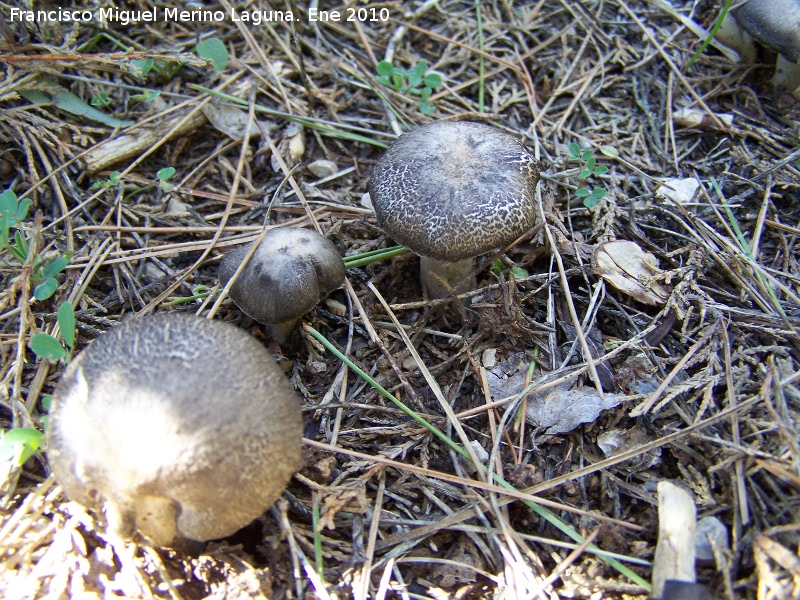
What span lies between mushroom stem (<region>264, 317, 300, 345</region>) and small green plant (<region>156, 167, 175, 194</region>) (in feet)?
3.82

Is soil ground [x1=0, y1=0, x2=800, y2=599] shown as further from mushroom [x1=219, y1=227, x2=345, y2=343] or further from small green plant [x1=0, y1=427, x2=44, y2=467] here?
mushroom [x1=219, y1=227, x2=345, y2=343]

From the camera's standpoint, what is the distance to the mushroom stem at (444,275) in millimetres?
3273

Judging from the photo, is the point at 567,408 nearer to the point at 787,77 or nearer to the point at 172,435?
the point at 172,435

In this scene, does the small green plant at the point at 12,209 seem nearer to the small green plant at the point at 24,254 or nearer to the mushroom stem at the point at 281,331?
the small green plant at the point at 24,254

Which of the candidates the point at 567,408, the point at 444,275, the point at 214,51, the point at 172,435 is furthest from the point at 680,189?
the point at 172,435

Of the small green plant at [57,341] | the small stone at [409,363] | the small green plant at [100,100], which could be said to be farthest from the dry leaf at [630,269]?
the small green plant at [100,100]

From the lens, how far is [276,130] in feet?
12.7

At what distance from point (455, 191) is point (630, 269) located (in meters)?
1.19

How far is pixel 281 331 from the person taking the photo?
3176 mm

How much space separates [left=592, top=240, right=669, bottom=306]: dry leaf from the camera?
3.11 metres

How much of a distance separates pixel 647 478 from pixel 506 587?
2.80 ft

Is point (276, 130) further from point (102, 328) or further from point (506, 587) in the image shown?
point (506, 587)

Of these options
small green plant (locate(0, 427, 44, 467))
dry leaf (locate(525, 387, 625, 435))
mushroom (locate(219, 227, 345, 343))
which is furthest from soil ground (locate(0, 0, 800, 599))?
mushroom (locate(219, 227, 345, 343))

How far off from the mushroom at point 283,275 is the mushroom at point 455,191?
1.29 ft
